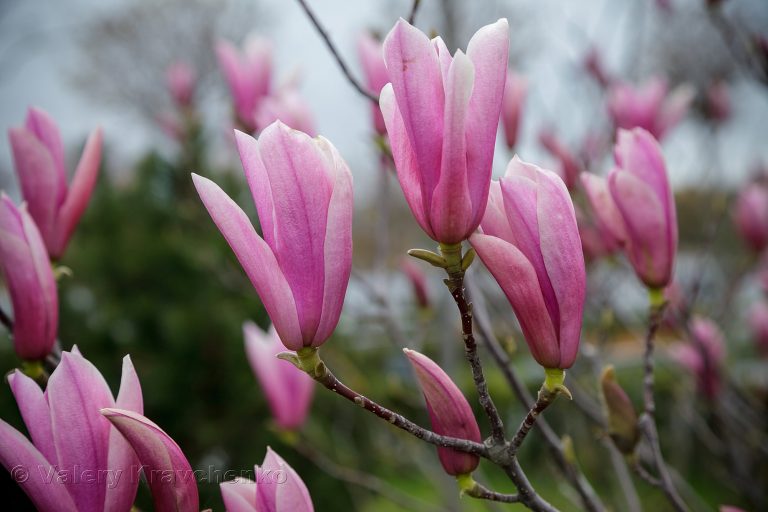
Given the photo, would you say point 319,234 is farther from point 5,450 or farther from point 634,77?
point 634,77

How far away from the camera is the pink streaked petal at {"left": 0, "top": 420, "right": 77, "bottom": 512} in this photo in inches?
25.9

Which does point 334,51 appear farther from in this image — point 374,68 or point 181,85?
point 181,85

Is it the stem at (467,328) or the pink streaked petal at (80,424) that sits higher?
the stem at (467,328)

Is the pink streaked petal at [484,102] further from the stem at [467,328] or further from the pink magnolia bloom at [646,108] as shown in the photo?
the pink magnolia bloom at [646,108]

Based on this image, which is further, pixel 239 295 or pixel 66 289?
pixel 239 295

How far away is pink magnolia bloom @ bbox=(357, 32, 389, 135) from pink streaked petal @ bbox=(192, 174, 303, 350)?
743 millimetres

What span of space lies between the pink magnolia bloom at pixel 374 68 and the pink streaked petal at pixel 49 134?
60cm

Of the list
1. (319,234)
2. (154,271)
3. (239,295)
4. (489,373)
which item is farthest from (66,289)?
(489,373)

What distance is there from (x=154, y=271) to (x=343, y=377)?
48.0 inches

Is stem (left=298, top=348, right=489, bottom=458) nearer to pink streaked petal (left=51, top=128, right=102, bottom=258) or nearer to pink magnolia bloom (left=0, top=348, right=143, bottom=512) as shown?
pink magnolia bloom (left=0, top=348, right=143, bottom=512)

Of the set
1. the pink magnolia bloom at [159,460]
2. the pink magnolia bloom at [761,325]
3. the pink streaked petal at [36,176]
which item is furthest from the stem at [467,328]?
the pink magnolia bloom at [761,325]

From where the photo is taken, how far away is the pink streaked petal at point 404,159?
64cm

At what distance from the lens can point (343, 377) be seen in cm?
270

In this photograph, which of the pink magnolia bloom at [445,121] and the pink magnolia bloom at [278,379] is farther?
the pink magnolia bloom at [278,379]
